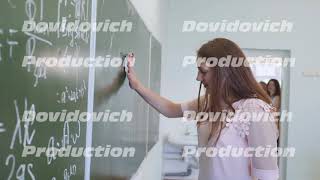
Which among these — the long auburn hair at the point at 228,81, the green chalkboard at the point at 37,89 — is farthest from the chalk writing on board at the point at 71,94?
the long auburn hair at the point at 228,81

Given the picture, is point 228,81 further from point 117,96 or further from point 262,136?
point 117,96

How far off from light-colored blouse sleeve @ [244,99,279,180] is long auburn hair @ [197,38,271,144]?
2.2 inches

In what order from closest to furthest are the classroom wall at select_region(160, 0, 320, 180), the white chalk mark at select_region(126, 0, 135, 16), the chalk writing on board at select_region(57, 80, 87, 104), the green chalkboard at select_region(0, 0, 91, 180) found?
the green chalkboard at select_region(0, 0, 91, 180), the chalk writing on board at select_region(57, 80, 87, 104), the white chalk mark at select_region(126, 0, 135, 16), the classroom wall at select_region(160, 0, 320, 180)

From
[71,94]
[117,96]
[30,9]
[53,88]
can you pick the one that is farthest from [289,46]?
[30,9]

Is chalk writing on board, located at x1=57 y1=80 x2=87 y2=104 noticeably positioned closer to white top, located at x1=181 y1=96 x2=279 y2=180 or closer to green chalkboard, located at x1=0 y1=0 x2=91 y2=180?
green chalkboard, located at x1=0 y1=0 x2=91 y2=180

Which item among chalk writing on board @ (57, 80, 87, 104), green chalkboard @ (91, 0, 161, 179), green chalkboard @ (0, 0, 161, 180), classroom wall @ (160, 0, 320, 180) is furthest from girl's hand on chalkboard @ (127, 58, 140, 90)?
classroom wall @ (160, 0, 320, 180)

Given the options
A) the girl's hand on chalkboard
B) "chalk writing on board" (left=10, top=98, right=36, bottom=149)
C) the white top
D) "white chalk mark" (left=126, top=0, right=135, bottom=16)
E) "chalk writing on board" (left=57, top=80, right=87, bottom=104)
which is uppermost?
"white chalk mark" (left=126, top=0, right=135, bottom=16)

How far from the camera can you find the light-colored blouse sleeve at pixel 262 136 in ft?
5.05

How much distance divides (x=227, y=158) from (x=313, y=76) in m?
4.15

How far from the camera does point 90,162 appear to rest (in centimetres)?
114

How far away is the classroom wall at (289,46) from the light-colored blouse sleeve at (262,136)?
3789mm

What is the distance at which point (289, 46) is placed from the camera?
5.42m

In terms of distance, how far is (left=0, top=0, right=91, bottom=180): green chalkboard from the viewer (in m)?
0.63

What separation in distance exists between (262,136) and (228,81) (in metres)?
0.27
